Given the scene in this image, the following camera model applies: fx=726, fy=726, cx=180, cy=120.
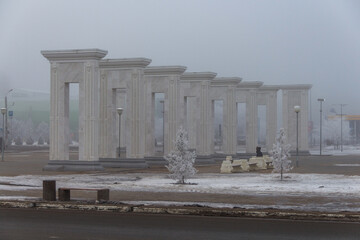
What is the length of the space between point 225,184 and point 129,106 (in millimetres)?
20491

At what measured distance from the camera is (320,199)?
25.3 m

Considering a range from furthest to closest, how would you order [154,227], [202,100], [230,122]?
1. [230,122]
2. [202,100]
3. [154,227]

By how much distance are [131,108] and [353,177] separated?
19.0m

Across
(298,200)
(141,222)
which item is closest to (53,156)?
(298,200)

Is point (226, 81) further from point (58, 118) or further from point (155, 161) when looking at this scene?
point (58, 118)

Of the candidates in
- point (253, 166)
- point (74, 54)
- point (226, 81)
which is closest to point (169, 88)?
point (253, 166)

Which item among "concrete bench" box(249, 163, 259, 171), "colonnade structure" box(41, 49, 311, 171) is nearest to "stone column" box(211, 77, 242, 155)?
"colonnade structure" box(41, 49, 311, 171)

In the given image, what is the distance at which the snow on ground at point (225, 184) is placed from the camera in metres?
28.9

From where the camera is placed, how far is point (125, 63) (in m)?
51.2

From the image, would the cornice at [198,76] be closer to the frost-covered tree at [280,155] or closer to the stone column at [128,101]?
the stone column at [128,101]

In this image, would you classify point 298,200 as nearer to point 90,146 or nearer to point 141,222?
point 141,222

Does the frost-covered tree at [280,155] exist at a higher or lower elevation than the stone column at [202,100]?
lower

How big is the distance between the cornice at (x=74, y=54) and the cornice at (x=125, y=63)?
5924 millimetres

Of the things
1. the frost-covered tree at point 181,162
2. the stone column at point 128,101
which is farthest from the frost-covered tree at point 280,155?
the stone column at point 128,101
